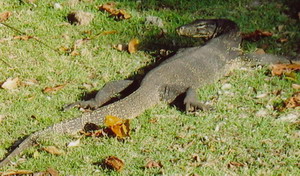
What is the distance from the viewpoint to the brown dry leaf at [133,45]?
718 cm

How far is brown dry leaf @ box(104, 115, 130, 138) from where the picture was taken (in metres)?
5.09

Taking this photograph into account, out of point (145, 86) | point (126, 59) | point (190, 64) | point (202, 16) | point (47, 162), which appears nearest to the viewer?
point (47, 162)

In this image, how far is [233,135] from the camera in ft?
17.1

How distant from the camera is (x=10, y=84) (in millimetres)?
6133

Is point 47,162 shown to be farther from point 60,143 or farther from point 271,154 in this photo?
point 271,154

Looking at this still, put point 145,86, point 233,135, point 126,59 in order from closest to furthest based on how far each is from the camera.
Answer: point 233,135
point 145,86
point 126,59

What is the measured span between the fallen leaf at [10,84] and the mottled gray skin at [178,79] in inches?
35.6

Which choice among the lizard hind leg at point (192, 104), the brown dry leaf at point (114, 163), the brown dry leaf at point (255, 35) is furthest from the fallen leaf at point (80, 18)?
the brown dry leaf at point (114, 163)

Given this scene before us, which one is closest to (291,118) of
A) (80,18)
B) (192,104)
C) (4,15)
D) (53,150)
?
(192,104)

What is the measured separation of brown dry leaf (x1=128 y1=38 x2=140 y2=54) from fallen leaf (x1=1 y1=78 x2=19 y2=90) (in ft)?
5.24

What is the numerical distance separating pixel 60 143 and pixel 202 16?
164 inches

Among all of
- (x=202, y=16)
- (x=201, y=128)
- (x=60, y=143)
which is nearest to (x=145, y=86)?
(x=201, y=128)

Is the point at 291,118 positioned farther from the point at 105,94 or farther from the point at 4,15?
the point at 4,15

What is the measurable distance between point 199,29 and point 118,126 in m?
2.62
